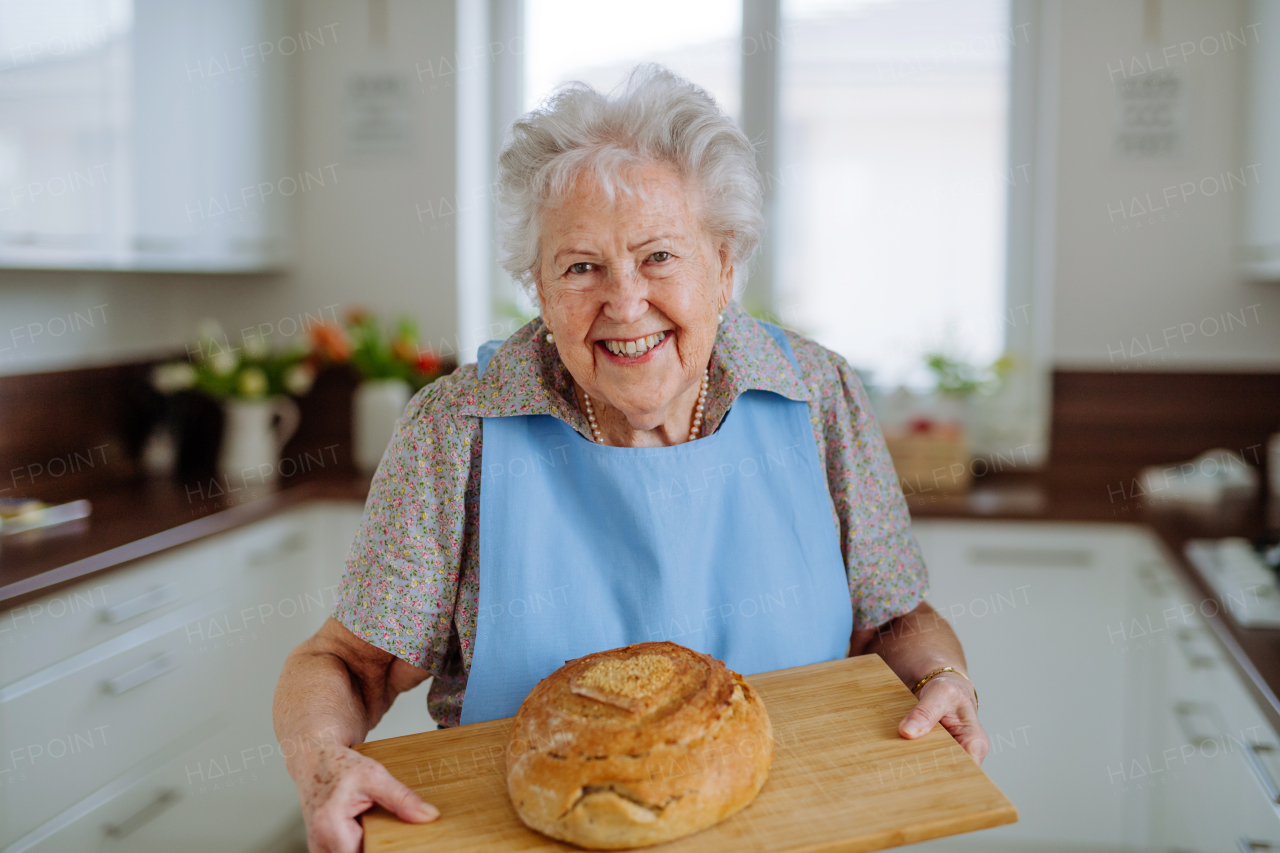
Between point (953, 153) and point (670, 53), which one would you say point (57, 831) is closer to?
point (670, 53)

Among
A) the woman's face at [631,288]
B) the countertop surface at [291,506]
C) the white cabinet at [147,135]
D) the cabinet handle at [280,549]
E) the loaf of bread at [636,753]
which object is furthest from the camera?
the cabinet handle at [280,549]

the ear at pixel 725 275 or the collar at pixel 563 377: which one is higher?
the ear at pixel 725 275

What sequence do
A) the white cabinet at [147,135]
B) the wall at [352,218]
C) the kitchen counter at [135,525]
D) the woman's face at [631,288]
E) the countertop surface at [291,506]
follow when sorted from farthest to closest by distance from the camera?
the wall at [352,218]
the white cabinet at [147,135]
the kitchen counter at [135,525]
the countertop surface at [291,506]
the woman's face at [631,288]

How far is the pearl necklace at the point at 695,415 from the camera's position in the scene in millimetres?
1240

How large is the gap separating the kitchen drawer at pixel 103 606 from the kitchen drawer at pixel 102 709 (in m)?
0.03

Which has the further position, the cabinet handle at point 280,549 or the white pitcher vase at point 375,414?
the white pitcher vase at point 375,414

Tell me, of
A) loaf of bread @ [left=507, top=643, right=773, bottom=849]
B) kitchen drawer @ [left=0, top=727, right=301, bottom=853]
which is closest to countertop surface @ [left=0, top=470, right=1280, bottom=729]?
kitchen drawer @ [left=0, top=727, right=301, bottom=853]

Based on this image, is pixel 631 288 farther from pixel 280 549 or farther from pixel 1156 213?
pixel 1156 213

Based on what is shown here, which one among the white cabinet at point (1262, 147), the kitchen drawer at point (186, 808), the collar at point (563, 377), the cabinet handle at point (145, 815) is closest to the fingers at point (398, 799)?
the collar at point (563, 377)

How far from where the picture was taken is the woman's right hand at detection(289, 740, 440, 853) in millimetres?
868

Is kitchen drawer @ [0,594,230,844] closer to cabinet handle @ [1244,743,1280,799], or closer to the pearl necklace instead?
the pearl necklace

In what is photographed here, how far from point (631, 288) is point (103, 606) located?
1.45 m

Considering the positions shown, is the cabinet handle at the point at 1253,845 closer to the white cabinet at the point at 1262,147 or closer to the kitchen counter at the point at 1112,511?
the kitchen counter at the point at 1112,511

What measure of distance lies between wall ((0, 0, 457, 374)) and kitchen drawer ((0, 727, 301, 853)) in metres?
1.32
